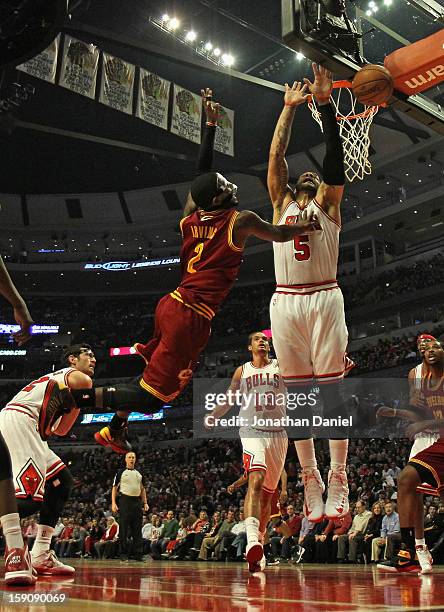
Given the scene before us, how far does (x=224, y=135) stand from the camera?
17938 millimetres

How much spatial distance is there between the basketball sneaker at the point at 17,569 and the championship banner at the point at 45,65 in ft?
40.1

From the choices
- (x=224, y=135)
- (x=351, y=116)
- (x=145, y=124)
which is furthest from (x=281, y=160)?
(x=145, y=124)

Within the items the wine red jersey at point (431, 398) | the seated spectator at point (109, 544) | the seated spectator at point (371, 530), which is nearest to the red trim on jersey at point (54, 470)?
the wine red jersey at point (431, 398)

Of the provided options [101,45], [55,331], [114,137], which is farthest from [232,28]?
[55,331]

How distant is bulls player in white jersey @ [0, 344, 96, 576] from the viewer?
520 cm

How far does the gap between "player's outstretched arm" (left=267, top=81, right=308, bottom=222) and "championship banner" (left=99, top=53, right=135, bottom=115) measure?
9556 millimetres

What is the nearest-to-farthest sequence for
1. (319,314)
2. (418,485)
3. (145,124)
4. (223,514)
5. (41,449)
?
1. (41,449)
2. (319,314)
3. (418,485)
4. (223,514)
5. (145,124)

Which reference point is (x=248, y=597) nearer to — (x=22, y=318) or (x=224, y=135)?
(x=22, y=318)

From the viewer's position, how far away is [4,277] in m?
4.00

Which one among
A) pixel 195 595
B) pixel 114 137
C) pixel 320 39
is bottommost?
pixel 195 595

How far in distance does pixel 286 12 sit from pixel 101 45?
1544 centimetres

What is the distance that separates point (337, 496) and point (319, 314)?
4.98 feet

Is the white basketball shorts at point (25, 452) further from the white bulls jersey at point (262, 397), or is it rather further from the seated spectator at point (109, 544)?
the seated spectator at point (109, 544)

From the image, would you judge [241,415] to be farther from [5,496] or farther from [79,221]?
[79,221]
